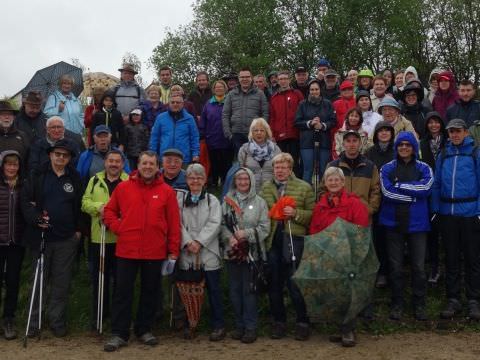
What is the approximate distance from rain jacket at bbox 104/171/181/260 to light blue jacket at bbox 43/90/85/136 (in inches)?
148

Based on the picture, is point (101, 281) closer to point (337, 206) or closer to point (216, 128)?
point (337, 206)

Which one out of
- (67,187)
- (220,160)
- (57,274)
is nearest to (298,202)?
(67,187)

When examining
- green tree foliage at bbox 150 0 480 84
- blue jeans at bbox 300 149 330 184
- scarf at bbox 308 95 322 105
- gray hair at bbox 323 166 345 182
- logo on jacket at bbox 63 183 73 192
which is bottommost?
logo on jacket at bbox 63 183 73 192

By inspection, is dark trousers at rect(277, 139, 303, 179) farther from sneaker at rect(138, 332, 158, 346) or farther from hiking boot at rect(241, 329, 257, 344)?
sneaker at rect(138, 332, 158, 346)

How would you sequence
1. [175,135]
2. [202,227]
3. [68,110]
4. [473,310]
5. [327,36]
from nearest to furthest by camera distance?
[202,227]
[473,310]
[175,135]
[68,110]
[327,36]

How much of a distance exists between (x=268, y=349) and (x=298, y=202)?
67.0 inches

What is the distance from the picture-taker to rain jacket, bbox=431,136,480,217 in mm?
6910

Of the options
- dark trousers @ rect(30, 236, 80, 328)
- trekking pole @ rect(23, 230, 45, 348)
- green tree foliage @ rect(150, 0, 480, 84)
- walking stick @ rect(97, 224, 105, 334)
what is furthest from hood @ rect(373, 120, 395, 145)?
green tree foliage @ rect(150, 0, 480, 84)

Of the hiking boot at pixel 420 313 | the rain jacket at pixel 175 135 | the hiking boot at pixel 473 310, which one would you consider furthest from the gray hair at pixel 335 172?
the rain jacket at pixel 175 135

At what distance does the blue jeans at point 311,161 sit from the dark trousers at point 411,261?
2.52 meters

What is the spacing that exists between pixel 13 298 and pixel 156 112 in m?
4.30

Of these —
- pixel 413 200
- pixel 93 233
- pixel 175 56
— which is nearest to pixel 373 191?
pixel 413 200

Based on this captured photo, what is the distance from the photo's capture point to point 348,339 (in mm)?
6328

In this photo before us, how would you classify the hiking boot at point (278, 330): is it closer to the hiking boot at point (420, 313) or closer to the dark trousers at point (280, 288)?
the dark trousers at point (280, 288)
